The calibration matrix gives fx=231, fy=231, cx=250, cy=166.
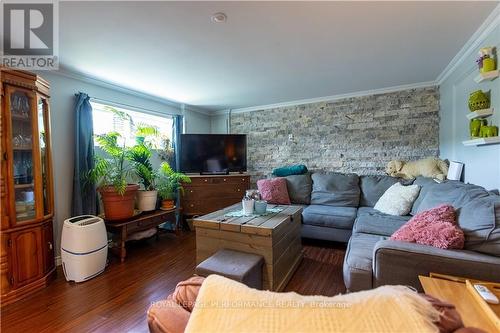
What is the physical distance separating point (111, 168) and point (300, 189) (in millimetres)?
2632

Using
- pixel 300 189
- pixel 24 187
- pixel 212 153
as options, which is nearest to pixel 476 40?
pixel 300 189

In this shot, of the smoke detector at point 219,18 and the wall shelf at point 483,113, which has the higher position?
the smoke detector at point 219,18

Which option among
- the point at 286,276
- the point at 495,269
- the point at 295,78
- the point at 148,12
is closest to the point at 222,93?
the point at 295,78

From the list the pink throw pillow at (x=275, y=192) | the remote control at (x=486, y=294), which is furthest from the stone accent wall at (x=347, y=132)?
the remote control at (x=486, y=294)

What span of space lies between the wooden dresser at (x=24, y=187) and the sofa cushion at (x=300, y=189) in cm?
296

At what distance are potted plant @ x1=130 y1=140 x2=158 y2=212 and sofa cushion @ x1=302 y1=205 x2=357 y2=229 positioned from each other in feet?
6.89

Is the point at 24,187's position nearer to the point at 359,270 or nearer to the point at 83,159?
the point at 83,159

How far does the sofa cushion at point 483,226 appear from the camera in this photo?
1341mm

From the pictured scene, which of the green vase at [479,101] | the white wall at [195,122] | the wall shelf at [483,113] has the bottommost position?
the wall shelf at [483,113]

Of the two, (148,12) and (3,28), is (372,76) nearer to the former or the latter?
(148,12)

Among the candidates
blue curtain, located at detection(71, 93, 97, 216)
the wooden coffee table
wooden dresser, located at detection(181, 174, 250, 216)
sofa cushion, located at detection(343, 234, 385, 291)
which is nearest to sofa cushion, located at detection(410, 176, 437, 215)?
sofa cushion, located at detection(343, 234, 385, 291)

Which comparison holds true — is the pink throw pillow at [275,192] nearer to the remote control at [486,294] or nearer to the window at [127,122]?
the window at [127,122]

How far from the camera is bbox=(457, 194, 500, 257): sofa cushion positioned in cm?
134

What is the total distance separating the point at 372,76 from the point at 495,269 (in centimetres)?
249
